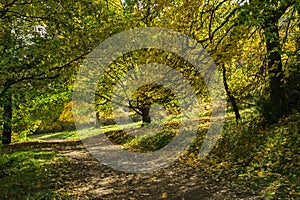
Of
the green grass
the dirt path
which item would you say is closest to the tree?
the green grass

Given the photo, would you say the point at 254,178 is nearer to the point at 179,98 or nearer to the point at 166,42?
the point at 166,42

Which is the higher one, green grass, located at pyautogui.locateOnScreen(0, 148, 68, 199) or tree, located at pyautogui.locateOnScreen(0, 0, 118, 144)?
tree, located at pyautogui.locateOnScreen(0, 0, 118, 144)

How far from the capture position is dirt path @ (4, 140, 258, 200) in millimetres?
6051

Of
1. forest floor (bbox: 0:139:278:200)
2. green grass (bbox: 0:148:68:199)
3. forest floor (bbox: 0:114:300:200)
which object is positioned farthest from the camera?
green grass (bbox: 0:148:68:199)

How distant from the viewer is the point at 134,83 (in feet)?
44.9

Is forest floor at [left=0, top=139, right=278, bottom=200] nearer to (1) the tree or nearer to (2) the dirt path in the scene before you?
(2) the dirt path

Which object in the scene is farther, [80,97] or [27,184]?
[80,97]

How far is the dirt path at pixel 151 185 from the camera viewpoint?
605 centimetres

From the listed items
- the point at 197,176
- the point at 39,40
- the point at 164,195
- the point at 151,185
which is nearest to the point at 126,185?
the point at 151,185

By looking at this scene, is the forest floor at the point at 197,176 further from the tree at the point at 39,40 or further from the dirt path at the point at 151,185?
the tree at the point at 39,40

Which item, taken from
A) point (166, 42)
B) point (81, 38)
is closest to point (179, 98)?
point (166, 42)

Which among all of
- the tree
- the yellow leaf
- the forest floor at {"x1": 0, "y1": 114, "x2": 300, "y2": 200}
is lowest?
the yellow leaf

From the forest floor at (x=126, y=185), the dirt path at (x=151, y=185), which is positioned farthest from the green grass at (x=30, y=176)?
the dirt path at (x=151, y=185)

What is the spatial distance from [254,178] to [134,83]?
839cm
